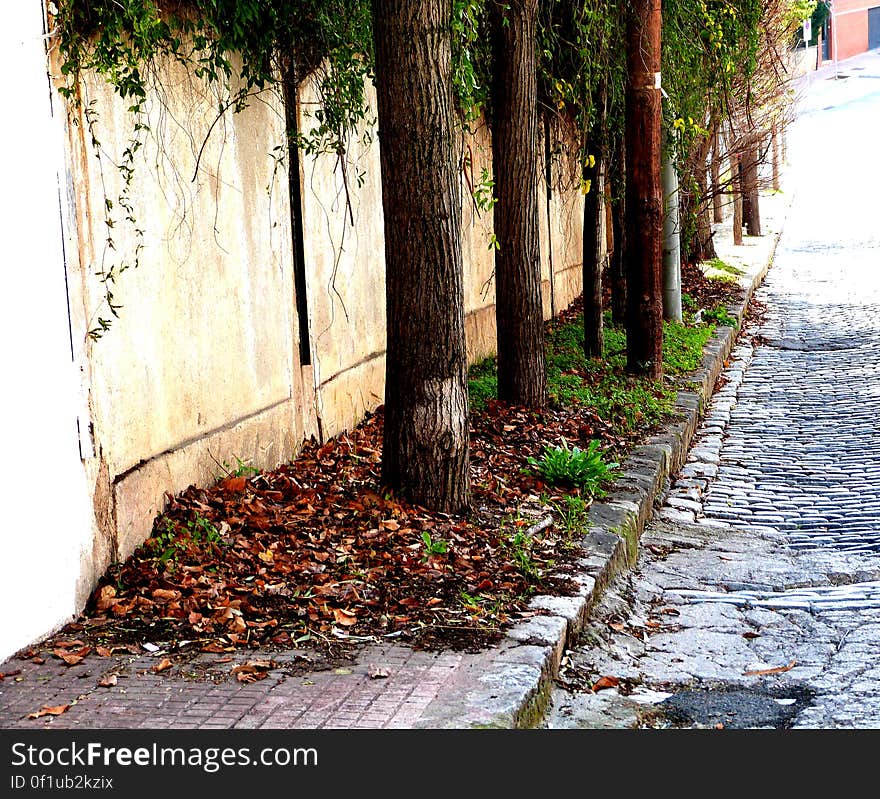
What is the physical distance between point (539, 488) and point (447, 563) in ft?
5.89

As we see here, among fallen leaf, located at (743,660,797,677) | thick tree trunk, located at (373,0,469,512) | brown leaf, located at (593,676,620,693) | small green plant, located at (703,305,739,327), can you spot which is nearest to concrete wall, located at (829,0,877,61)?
small green plant, located at (703,305,739,327)

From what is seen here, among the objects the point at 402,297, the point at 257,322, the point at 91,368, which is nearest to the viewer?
the point at 91,368

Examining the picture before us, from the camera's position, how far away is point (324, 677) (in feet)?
15.3

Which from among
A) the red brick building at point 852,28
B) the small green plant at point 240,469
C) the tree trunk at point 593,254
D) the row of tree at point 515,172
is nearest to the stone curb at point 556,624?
the row of tree at point 515,172

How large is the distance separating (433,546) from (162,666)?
182cm

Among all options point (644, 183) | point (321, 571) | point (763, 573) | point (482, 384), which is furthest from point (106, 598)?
point (644, 183)

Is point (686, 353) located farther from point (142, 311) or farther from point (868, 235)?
point (868, 235)

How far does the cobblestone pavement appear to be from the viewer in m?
5.14

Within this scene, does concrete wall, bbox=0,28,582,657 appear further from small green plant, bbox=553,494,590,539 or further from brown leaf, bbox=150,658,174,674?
small green plant, bbox=553,494,590,539

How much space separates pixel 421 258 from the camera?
6551mm

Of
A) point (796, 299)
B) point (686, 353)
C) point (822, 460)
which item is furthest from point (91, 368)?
point (796, 299)

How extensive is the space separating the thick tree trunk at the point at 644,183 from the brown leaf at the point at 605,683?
21.3 feet

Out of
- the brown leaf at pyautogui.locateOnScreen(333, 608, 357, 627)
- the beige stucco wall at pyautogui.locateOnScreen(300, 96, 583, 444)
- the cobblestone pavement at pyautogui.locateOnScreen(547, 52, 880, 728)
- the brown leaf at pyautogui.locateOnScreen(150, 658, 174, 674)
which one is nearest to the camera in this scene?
the brown leaf at pyautogui.locateOnScreen(150, 658, 174, 674)

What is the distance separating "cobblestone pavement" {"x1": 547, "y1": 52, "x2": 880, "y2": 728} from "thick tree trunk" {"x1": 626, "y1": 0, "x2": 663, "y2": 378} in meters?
1.13
